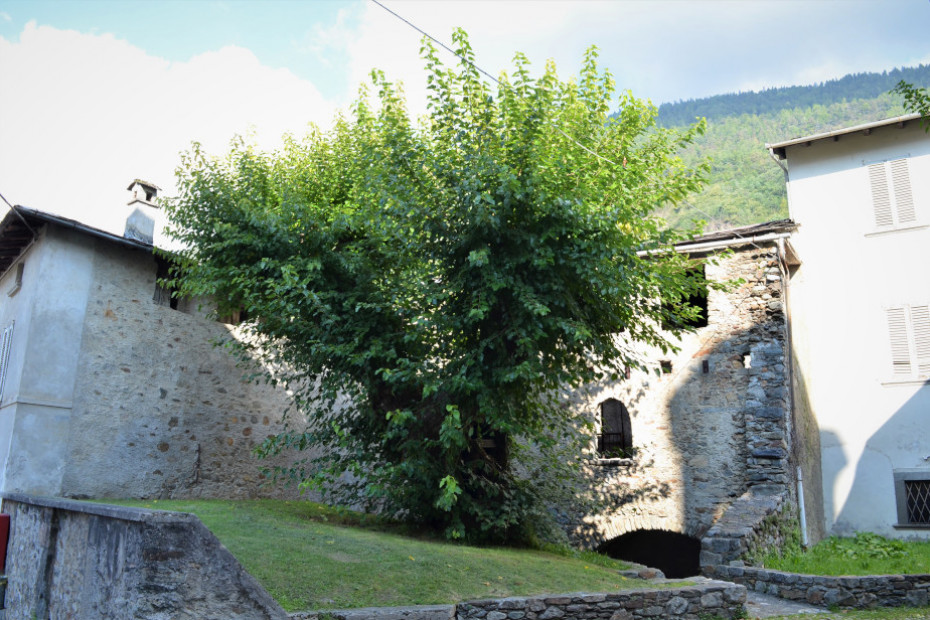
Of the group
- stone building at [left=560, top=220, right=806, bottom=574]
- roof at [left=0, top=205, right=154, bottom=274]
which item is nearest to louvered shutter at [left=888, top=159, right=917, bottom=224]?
stone building at [left=560, top=220, right=806, bottom=574]

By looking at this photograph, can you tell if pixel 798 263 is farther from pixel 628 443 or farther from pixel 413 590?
pixel 413 590

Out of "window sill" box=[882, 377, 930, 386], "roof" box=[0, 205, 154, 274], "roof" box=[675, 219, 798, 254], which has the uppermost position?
"roof" box=[675, 219, 798, 254]

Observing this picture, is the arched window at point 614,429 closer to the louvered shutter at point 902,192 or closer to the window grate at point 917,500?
the window grate at point 917,500

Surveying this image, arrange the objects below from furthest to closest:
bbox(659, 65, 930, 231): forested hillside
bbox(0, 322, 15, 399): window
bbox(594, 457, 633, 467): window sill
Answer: bbox(659, 65, 930, 231): forested hillside < bbox(594, 457, 633, 467): window sill < bbox(0, 322, 15, 399): window

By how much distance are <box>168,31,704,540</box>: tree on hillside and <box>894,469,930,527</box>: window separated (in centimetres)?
658

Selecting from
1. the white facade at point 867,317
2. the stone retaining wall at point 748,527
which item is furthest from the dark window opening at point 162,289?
the white facade at point 867,317

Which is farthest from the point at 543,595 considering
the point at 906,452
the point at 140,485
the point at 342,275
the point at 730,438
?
the point at 906,452

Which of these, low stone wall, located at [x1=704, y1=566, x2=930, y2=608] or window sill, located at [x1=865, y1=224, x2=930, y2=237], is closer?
low stone wall, located at [x1=704, y1=566, x2=930, y2=608]

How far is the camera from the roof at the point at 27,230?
1134cm

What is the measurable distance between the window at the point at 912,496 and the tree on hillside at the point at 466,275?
658 centimetres

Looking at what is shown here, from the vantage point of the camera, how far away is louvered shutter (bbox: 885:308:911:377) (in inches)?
540

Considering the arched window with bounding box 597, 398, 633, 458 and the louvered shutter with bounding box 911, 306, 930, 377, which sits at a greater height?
the louvered shutter with bounding box 911, 306, 930, 377

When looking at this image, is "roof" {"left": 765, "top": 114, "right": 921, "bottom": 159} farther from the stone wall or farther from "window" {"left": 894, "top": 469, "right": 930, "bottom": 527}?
the stone wall

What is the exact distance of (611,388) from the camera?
45.0ft
